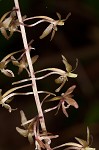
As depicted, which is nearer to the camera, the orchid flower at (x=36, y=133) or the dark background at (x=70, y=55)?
the orchid flower at (x=36, y=133)

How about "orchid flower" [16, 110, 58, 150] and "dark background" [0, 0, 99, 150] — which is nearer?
"orchid flower" [16, 110, 58, 150]

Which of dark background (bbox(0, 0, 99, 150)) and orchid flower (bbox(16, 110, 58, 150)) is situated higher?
dark background (bbox(0, 0, 99, 150))

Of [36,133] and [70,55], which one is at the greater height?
[70,55]

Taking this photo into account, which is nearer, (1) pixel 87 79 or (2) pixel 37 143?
(2) pixel 37 143

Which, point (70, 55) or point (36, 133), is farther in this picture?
point (70, 55)

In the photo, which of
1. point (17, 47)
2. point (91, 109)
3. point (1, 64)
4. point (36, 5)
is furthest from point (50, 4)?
point (1, 64)

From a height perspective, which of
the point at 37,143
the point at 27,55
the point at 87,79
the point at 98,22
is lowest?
the point at 37,143

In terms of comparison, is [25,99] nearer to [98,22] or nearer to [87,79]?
[87,79]

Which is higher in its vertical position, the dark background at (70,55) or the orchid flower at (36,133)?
the dark background at (70,55)
